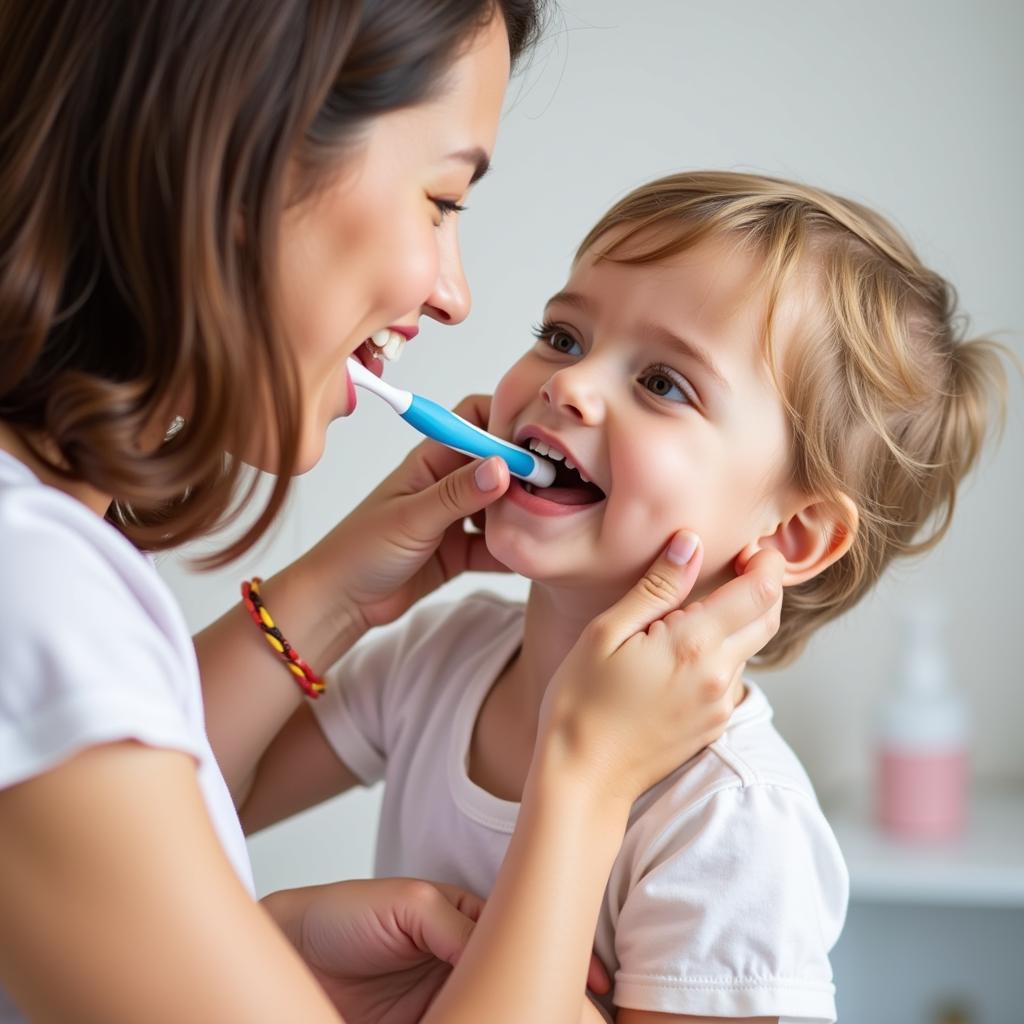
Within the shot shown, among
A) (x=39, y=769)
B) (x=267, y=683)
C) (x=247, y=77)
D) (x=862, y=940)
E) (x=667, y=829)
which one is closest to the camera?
(x=39, y=769)

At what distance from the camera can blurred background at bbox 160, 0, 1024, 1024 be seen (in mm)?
1476

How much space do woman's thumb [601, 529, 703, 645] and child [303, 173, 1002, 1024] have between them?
27 mm

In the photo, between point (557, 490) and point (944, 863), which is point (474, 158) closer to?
point (557, 490)

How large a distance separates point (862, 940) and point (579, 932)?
1008mm

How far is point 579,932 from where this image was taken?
0.67m

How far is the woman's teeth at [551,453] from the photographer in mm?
866

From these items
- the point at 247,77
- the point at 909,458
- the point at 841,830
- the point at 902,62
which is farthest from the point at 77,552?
the point at 902,62

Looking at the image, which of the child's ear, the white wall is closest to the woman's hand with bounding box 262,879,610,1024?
the child's ear

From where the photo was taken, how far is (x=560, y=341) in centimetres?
94

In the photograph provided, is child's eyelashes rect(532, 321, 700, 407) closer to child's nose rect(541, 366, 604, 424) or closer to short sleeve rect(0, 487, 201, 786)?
child's nose rect(541, 366, 604, 424)

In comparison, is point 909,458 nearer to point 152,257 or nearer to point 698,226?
point 698,226

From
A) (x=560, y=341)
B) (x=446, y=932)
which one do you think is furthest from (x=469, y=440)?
(x=446, y=932)

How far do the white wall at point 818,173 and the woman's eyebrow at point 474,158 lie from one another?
28.6 inches

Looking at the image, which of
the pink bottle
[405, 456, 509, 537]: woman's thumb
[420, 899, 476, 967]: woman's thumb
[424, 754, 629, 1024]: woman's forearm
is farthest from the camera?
the pink bottle
